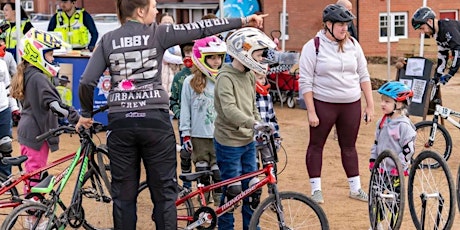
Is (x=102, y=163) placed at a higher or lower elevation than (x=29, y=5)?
lower

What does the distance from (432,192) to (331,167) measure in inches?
142

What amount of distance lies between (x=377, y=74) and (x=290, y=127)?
8387 mm

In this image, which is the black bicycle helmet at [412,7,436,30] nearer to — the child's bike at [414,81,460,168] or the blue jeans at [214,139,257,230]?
the child's bike at [414,81,460,168]

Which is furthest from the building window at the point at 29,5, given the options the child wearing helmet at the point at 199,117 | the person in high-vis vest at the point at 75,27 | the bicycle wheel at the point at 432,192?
the bicycle wheel at the point at 432,192

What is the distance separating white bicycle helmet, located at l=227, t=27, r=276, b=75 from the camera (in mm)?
6238

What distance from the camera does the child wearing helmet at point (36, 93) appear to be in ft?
22.9

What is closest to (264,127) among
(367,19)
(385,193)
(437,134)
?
(385,193)

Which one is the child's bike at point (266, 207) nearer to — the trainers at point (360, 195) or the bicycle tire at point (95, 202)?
the bicycle tire at point (95, 202)

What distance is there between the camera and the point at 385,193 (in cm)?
648

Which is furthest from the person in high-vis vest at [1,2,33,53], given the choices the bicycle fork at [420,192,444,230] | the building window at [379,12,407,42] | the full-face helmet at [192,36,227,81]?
the building window at [379,12,407,42]

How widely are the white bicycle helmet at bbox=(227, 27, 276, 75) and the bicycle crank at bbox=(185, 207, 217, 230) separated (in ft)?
3.57

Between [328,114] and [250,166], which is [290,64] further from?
[250,166]

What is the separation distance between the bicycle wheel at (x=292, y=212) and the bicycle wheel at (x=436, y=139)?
403 centimetres

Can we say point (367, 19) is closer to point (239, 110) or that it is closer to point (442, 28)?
point (442, 28)
